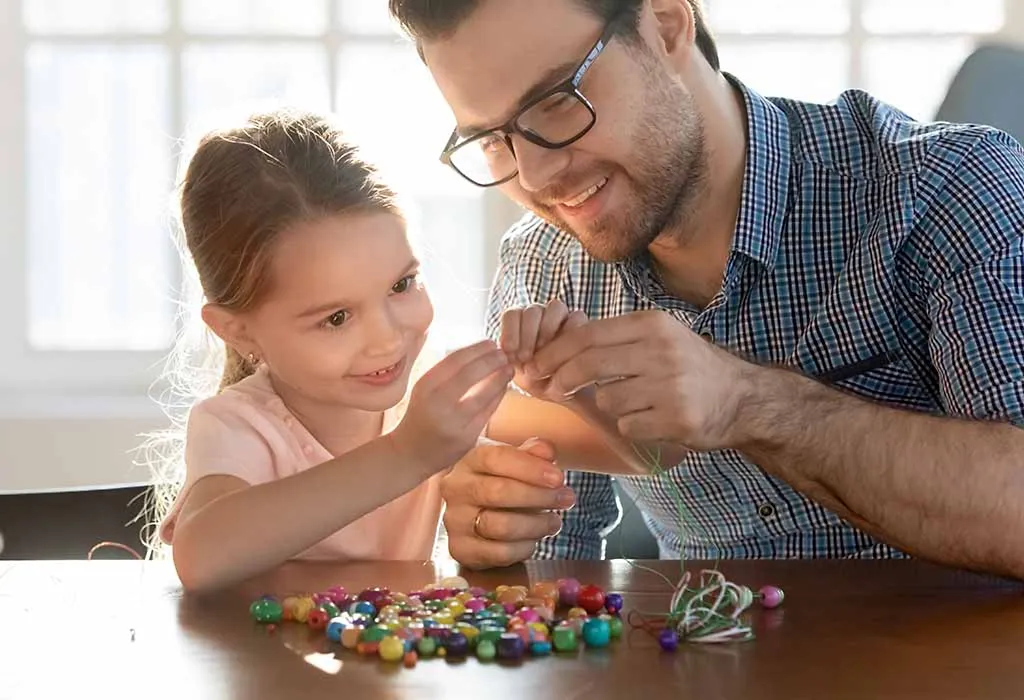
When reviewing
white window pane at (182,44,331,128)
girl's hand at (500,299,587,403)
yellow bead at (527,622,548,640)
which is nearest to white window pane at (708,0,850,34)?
white window pane at (182,44,331,128)

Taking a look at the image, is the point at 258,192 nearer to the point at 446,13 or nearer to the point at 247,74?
the point at 446,13

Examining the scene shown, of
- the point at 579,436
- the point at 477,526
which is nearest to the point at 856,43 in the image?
the point at 579,436

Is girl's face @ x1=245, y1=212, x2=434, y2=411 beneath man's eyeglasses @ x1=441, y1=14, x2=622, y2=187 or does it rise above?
beneath

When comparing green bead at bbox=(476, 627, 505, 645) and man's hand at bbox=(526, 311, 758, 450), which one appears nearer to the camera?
green bead at bbox=(476, 627, 505, 645)

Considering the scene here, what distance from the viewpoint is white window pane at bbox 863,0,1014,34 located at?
353cm

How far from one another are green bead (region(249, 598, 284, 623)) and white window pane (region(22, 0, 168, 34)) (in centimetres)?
266

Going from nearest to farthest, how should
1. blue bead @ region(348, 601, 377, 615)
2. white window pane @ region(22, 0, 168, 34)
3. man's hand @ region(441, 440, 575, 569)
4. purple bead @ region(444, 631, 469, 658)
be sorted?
1. purple bead @ region(444, 631, 469, 658)
2. blue bead @ region(348, 601, 377, 615)
3. man's hand @ region(441, 440, 575, 569)
4. white window pane @ region(22, 0, 168, 34)

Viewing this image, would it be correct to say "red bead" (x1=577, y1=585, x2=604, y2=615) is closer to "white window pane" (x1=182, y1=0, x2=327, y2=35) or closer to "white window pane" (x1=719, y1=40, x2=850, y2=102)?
"white window pane" (x1=719, y1=40, x2=850, y2=102)

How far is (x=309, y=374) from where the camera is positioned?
5.55ft

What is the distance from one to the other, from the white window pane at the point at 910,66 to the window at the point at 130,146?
1049mm

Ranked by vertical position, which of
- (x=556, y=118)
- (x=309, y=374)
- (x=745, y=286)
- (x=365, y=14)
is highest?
(x=365, y=14)

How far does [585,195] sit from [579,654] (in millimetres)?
886

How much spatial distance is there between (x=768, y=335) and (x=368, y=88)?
1918 mm

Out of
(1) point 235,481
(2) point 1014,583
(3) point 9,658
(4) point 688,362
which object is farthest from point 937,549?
(3) point 9,658
